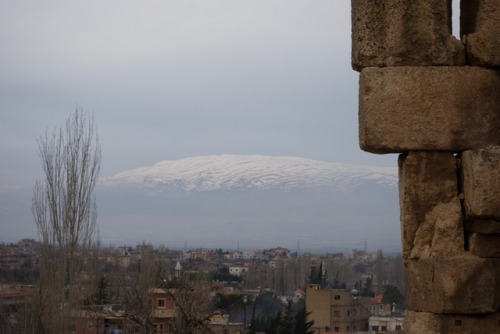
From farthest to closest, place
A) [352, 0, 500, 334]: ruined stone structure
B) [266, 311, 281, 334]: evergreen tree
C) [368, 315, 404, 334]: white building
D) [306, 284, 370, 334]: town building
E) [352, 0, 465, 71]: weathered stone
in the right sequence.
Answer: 1. [306, 284, 370, 334]: town building
2. [368, 315, 404, 334]: white building
3. [266, 311, 281, 334]: evergreen tree
4. [352, 0, 465, 71]: weathered stone
5. [352, 0, 500, 334]: ruined stone structure

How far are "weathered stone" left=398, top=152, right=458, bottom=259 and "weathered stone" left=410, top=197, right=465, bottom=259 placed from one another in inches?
0.9

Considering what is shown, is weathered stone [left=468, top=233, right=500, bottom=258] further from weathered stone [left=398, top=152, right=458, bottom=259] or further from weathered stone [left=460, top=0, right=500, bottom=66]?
weathered stone [left=460, top=0, right=500, bottom=66]

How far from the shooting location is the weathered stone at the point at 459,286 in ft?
13.9

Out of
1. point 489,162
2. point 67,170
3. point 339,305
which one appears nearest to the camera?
point 489,162

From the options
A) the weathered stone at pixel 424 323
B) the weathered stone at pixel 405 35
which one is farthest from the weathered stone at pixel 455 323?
the weathered stone at pixel 405 35

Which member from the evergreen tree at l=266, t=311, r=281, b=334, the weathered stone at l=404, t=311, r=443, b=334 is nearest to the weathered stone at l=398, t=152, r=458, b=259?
the weathered stone at l=404, t=311, r=443, b=334

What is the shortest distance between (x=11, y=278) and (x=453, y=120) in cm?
5067

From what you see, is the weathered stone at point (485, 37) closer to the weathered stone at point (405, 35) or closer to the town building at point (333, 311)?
the weathered stone at point (405, 35)

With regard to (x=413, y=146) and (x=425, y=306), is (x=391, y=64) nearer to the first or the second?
(x=413, y=146)

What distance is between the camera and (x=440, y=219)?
4348 millimetres

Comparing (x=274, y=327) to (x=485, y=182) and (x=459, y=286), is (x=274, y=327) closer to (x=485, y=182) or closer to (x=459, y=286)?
(x=459, y=286)

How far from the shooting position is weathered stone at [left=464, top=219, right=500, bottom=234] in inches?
168

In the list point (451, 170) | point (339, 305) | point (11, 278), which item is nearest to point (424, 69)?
point (451, 170)

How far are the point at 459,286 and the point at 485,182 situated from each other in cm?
51
